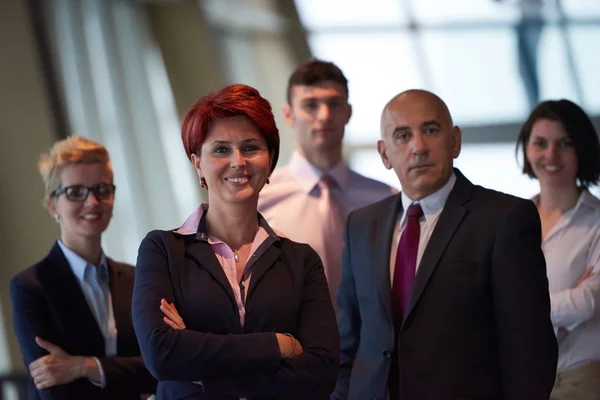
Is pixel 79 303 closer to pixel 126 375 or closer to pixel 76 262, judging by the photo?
pixel 76 262

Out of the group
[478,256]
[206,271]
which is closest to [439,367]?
[478,256]

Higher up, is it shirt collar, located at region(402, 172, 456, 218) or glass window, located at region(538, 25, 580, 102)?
glass window, located at region(538, 25, 580, 102)

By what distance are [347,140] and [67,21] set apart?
202 cm

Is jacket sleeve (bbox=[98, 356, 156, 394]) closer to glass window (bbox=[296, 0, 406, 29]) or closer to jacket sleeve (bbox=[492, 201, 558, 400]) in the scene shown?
jacket sleeve (bbox=[492, 201, 558, 400])

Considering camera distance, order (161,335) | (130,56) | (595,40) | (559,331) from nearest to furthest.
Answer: (161,335), (559,331), (595,40), (130,56)

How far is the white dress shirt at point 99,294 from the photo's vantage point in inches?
146

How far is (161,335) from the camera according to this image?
8.67 feet

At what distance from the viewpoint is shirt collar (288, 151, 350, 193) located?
4.45 meters

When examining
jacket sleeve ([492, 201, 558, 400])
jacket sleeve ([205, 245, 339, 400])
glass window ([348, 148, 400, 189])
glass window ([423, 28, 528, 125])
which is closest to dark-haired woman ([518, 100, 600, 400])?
jacket sleeve ([492, 201, 558, 400])

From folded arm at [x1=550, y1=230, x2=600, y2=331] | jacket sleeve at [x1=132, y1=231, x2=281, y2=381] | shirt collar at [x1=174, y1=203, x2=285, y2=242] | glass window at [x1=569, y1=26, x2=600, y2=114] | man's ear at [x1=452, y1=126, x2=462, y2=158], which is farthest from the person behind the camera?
glass window at [x1=569, y1=26, x2=600, y2=114]

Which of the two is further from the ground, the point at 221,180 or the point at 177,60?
the point at 177,60

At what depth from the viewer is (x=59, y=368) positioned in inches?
139

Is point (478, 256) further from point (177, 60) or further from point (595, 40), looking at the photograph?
point (177, 60)

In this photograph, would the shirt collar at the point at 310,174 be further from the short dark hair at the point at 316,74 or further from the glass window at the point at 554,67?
the glass window at the point at 554,67
